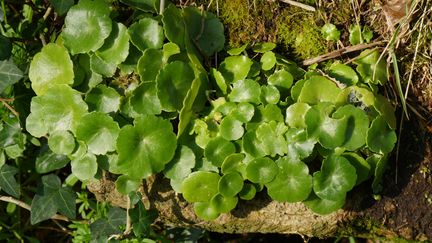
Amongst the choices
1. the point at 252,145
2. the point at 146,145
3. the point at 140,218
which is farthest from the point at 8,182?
the point at 252,145

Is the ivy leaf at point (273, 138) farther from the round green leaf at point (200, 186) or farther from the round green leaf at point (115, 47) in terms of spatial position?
the round green leaf at point (115, 47)

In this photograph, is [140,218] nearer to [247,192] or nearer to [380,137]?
[247,192]

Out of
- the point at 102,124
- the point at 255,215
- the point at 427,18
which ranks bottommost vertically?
the point at 255,215

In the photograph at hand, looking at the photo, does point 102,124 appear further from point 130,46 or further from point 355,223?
point 355,223

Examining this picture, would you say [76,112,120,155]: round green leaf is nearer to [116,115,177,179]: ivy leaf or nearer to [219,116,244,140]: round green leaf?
[116,115,177,179]: ivy leaf

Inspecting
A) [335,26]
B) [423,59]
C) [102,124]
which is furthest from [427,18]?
[102,124]

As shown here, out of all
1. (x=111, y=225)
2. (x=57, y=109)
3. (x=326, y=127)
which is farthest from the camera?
(x=111, y=225)

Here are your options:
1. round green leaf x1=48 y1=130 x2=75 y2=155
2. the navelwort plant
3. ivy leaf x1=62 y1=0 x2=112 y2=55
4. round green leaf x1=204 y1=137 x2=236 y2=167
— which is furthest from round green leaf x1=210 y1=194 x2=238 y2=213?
ivy leaf x1=62 y1=0 x2=112 y2=55

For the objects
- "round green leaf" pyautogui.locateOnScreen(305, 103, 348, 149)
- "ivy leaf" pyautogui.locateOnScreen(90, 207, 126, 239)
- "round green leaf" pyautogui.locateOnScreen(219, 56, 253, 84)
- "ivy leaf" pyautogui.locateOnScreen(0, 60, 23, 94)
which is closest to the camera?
"round green leaf" pyautogui.locateOnScreen(305, 103, 348, 149)
